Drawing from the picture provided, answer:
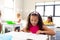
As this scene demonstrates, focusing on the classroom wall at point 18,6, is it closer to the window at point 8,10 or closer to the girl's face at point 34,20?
the window at point 8,10

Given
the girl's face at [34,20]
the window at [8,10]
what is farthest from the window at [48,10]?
the girl's face at [34,20]

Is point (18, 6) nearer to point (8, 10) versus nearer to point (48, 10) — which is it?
point (8, 10)

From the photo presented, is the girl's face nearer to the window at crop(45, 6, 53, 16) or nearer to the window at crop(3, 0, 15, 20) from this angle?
the window at crop(3, 0, 15, 20)

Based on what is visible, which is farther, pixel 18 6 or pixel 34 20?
Result: pixel 18 6

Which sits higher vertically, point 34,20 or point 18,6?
point 18,6

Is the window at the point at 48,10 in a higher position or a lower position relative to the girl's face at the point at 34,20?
higher

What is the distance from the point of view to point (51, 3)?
8250 millimetres

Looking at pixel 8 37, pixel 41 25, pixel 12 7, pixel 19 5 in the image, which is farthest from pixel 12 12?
pixel 8 37

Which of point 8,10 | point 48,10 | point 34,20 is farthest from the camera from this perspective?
point 48,10

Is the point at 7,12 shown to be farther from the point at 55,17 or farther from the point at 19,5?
the point at 55,17

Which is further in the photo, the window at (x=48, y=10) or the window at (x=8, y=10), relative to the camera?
the window at (x=48, y=10)

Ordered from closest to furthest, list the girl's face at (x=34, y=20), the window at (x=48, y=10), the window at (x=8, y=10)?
the girl's face at (x=34, y=20)
the window at (x=8, y=10)
the window at (x=48, y=10)

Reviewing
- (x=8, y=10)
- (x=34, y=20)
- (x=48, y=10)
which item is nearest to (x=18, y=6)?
(x=8, y=10)

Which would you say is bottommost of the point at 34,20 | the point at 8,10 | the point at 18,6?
the point at 34,20
